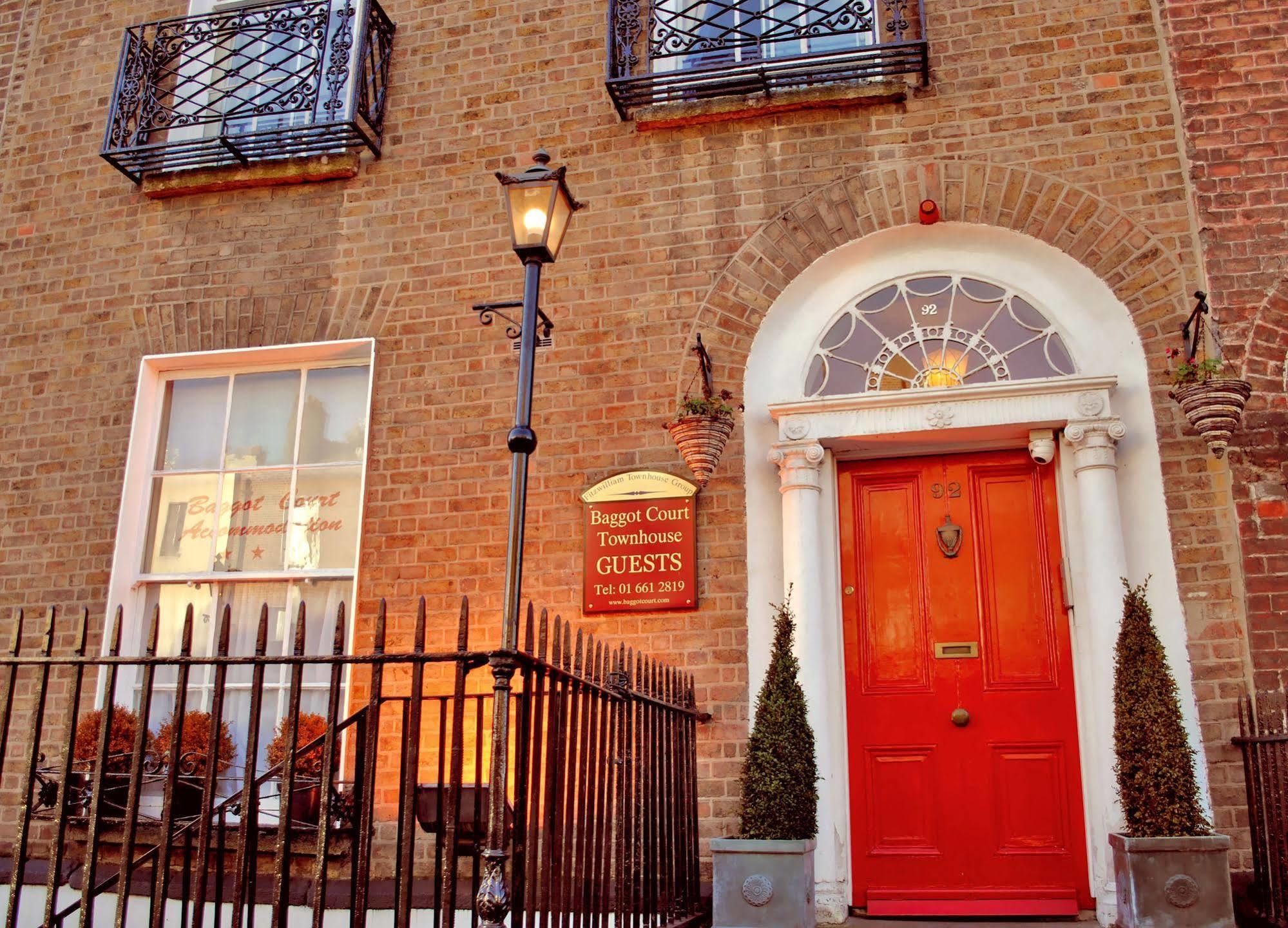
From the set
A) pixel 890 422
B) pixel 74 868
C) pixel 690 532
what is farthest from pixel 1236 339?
pixel 74 868

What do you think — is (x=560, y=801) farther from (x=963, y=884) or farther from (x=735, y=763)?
(x=963, y=884)

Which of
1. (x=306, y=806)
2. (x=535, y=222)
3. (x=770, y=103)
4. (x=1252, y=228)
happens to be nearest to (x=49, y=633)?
(x=535, y=222)

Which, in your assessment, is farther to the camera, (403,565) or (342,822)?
(403,565)

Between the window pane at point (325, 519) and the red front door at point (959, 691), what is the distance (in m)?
3.06

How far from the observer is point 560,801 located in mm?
3707

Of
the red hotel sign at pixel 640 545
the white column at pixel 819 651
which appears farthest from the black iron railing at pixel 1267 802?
the red hotel sign at pixel 640 545

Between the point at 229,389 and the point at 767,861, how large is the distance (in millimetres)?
4831

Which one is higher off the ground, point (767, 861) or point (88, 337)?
point (88, 337)

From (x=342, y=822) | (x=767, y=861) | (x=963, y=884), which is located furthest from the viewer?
(x=342, y=822)

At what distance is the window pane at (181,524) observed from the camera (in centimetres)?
739

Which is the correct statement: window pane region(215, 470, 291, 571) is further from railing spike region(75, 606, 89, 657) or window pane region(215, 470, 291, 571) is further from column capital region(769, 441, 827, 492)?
railing spike region(75, 606, 89, 657)

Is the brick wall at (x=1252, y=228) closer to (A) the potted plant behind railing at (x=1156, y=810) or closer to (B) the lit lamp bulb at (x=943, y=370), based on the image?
(A) the potted plant behind railing at (x=1156, y=810)

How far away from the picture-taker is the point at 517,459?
402 cm

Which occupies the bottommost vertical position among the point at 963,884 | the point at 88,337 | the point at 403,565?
the point at 963,884
